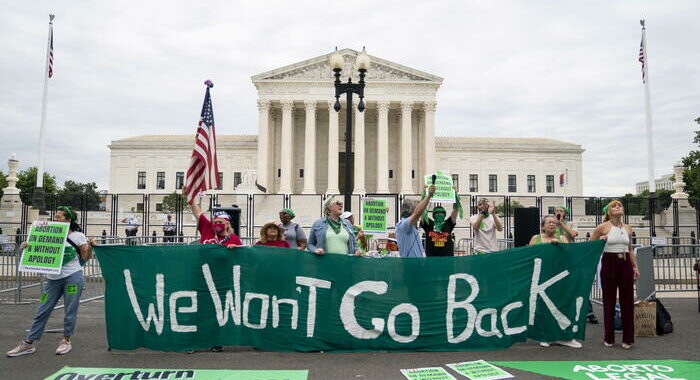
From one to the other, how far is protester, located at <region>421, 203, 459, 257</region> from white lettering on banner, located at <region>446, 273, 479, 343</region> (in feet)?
3.72

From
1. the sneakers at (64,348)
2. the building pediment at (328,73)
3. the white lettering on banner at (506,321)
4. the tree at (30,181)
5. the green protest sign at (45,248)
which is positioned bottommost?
the sneakers at (64,348)

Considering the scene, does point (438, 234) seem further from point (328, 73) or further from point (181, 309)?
point (328, 73)

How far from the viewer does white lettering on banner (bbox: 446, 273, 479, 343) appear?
244 inches

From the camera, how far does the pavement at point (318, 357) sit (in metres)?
5.44

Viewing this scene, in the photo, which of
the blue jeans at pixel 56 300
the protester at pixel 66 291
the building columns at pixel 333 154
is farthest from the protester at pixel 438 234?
the building columns at pixel 333 154

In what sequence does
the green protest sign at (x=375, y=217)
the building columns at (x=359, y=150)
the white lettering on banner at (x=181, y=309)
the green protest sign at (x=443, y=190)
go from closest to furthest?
1. the white lettering on banner at (x=181, y=309)
2. the green protest sign at (x=443, y=190)
3. the green protest sign at (x=375, y=217)
4. the building columns at (x=359, y=150)

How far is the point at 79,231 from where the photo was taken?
652 cm

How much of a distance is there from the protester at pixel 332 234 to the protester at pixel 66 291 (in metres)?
2.91

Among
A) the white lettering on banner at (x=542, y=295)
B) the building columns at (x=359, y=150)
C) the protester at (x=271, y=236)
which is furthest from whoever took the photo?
the building columns at (x=359, y=150)

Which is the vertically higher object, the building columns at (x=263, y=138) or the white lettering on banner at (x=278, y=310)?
the building columns at (x=263, y=138)

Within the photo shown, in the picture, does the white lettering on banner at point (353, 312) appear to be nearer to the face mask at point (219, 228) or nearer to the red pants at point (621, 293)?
the face mask at point (219, 228)

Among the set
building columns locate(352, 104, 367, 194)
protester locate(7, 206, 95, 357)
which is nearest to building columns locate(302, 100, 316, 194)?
building columns locate(352, 104, 367, 194)

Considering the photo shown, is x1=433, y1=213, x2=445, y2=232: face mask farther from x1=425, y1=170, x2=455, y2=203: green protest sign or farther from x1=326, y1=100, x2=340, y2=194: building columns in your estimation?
x1=326, y1=100, x2=340, y2=194: building columns

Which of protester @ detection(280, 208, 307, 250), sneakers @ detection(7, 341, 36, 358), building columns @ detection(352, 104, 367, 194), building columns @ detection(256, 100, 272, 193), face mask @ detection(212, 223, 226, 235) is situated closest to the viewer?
sneakers @ detection(7, 341, 36, 358)
